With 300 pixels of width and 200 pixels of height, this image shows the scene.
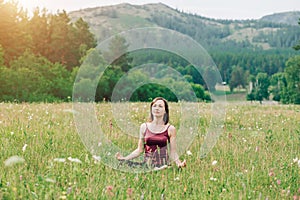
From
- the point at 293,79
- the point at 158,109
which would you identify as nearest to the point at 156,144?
the point at 158,109

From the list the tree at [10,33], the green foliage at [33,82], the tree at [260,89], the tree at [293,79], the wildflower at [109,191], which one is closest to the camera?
the wildflower at [109,191]

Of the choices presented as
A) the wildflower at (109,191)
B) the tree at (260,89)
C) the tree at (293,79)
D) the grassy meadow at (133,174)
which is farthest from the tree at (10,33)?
the tree at (260,89)

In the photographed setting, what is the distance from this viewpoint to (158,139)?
736 centimetres

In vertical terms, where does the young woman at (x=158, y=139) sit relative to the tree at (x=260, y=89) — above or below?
above

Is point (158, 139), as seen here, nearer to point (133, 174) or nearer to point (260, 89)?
point (133, 174)

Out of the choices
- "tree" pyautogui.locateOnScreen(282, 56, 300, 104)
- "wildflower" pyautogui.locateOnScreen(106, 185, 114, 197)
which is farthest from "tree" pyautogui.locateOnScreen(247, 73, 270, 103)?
"wildflower" pyautogui.locateOnScreen(106, 185, 114, 197)

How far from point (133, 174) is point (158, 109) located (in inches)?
67.2

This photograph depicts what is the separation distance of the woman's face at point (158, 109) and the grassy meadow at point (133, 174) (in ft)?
2.74

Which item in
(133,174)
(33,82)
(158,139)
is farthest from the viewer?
(33,82)

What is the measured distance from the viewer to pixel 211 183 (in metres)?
5.58

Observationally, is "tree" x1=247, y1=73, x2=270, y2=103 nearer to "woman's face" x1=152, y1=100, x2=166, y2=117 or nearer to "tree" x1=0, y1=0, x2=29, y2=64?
"tree" x1=0, y1=0, x2=29, y2=64

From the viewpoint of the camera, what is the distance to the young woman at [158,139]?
7082mm

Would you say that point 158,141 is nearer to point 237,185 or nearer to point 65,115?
point 237,185

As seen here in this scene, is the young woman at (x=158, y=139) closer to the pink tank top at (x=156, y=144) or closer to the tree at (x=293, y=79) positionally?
the pink tank top at (x=156, y=144)
